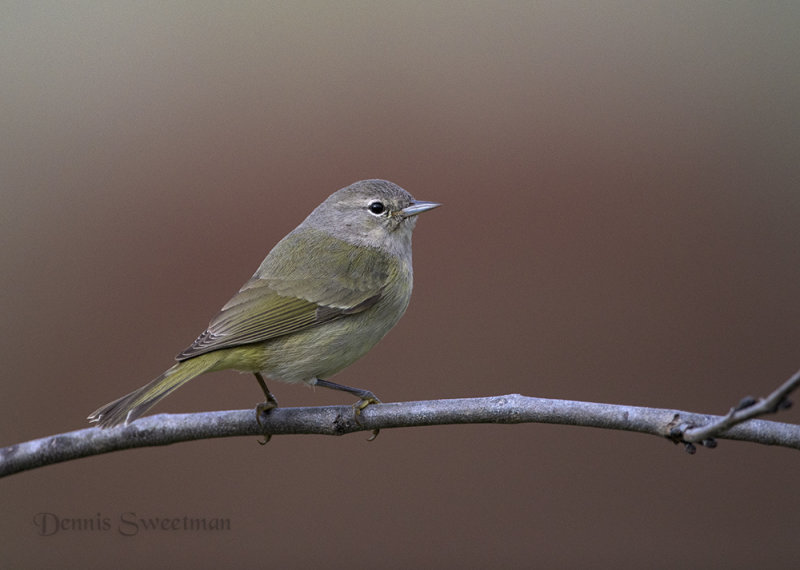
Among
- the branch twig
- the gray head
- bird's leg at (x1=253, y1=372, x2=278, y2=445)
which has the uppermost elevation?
the gray head

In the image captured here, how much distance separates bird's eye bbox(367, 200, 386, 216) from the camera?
12.2 feet

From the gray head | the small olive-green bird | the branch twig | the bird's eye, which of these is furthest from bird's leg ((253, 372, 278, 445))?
the branch twig

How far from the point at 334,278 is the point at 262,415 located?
2.69ft

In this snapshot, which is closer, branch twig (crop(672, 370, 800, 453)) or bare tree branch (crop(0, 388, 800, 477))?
branch twig (crop(672, 370, 800, 453))

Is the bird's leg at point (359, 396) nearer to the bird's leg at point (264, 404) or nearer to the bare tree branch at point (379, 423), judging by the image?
the bare tree branch at point (379, 423)

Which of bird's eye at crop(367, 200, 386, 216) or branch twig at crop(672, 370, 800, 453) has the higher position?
bird's eye at crop(367, 200, 386, 216)

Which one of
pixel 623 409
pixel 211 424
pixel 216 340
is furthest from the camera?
pixel 216 340

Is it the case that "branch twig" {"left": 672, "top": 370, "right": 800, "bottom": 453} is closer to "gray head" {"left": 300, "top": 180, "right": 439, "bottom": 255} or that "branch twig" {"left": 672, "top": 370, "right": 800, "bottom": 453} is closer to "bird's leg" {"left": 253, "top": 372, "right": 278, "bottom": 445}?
"bird's leg" {"left": 253, "top": 372, "right": 278, "bottom": 445}

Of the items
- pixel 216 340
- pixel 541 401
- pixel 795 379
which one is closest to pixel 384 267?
pixel 216 340

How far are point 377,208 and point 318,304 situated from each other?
0.74 meters

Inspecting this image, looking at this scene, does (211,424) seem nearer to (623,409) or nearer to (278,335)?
(278,335)

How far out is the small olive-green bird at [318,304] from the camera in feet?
9.57

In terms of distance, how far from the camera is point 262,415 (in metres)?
2.78

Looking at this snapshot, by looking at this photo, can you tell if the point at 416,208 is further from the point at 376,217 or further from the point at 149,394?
the point at 149,394
